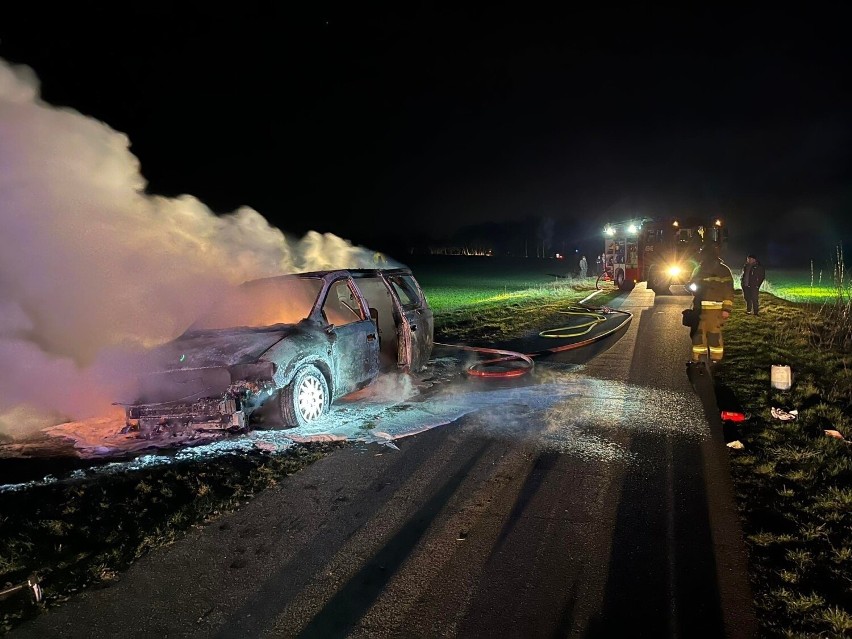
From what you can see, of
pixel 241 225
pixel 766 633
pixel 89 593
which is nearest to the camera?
pixel 766 633

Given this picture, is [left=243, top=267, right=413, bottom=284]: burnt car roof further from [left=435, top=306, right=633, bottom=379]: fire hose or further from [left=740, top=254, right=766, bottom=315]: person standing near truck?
[left=740, top=254, right=766, bottom=315]: person standing near truck

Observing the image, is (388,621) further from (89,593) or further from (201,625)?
(89,593)

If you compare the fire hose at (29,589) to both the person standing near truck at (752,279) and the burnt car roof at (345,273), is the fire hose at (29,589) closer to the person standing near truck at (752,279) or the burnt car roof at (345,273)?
the burnt car roof at (345,273)

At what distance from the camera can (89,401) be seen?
6.20m

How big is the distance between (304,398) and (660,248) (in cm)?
1866

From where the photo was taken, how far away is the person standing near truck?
43.2 feet

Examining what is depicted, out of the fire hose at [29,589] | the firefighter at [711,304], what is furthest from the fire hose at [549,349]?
the fire hose at [29,589]

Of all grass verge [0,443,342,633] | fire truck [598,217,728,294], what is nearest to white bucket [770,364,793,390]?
grass verge [0,443,342,633]

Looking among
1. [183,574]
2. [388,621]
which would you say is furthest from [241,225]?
[388,621]

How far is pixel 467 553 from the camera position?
11.0 feet

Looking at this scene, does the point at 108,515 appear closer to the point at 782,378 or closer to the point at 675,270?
the point at 782,378

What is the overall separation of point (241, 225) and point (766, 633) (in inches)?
395

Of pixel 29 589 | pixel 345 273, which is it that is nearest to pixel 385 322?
pixel 345 273

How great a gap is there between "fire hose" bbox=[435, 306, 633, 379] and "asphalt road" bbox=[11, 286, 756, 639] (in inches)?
119
